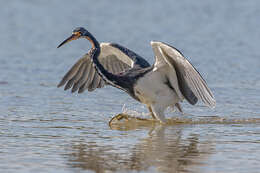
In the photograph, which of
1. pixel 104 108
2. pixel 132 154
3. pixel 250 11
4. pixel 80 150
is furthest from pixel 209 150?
pixel 250 11

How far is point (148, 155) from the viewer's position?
22.0ft

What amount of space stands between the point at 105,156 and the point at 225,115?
10.6 feet

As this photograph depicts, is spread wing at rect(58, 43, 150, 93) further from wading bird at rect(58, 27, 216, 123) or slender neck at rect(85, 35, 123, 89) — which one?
slender neck at rect(85, 35, 123, 89)

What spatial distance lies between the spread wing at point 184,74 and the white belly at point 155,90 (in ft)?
0.65

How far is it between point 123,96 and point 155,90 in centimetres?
230

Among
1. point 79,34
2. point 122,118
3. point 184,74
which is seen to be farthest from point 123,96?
point 184,74

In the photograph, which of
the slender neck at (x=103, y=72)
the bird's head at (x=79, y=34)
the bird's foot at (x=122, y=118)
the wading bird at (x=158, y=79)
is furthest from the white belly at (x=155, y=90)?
the bird's head at (x=79, y=34)

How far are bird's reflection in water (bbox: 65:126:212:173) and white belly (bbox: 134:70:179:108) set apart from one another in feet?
2.90

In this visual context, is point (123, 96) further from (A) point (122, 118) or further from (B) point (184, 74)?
(B) point (184, 74)

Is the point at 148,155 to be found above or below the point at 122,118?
below

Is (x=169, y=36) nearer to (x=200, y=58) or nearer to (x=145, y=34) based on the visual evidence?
(x=145, y=34)

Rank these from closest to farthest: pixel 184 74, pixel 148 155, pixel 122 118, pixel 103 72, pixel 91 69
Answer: pixel 148 155 < pixel 184 74 < pixel 103 72 < pixel 122 118 < pixel 91 69

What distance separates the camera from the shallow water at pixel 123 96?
259 inches

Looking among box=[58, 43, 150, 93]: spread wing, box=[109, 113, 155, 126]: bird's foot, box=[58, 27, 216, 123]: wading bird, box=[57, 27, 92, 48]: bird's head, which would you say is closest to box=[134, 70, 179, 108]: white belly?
box=[58, 27, 216, 123]: wading bird
